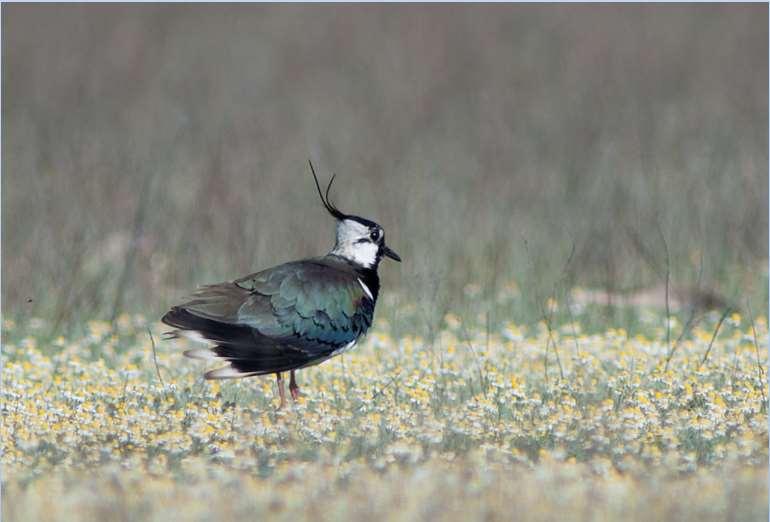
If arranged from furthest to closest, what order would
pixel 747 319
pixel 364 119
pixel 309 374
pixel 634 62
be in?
pixel 634 62
pixel 364 119
pixel 747 319
pixel 309 374

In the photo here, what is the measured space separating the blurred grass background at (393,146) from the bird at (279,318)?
178 cm

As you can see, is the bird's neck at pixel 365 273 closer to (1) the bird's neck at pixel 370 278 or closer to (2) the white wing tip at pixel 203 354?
(1) the bird's neck at pixel 370 278

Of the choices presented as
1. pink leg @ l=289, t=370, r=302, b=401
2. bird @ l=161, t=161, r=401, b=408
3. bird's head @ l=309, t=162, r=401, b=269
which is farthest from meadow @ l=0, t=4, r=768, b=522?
bird's head @ l=309, t=162, r=401, b=269

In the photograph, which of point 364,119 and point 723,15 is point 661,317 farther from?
point 723,15

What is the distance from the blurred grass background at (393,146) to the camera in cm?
1113

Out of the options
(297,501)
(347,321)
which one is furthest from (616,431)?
(297,501)

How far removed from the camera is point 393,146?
14.5 m

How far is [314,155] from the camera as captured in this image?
1334 cm

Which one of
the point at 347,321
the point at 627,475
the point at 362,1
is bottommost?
the point at 627,475

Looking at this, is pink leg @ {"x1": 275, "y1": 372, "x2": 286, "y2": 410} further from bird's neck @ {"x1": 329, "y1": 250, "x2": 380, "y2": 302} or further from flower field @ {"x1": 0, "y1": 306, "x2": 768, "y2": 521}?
bird's neck @ {"x1": 329, "y1": 250, "x2": 380, "y2": 302}

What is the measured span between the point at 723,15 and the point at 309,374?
12803mm

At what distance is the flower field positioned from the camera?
18.6 ft

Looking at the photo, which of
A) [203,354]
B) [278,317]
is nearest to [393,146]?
[278,317]

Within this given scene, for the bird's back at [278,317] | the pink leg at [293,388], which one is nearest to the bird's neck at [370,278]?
the bird's back at [278,317]
